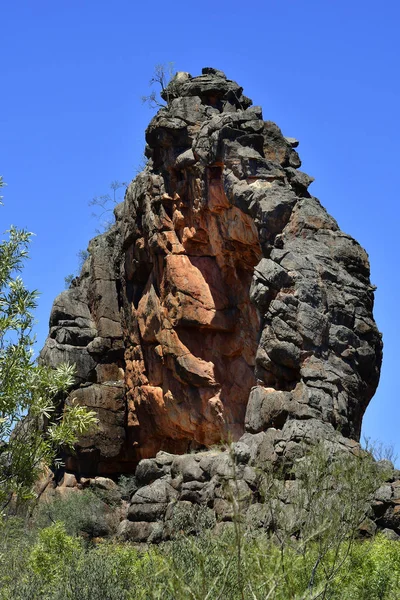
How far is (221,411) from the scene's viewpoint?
118 ft

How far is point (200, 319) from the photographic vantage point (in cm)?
3638

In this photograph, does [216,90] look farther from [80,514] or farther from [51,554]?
[51,554]

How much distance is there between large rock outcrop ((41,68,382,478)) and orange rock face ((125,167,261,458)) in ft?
0.19

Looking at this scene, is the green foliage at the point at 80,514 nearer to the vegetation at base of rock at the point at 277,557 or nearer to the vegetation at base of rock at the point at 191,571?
the vegetation at base of rock at the point at 277,557

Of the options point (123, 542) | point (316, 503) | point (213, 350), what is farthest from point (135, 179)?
point (316, 503)

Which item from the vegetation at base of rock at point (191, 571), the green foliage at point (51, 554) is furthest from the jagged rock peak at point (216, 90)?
the vegetation at base of rock at point (191, 571)

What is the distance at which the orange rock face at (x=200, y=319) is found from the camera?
34991mm

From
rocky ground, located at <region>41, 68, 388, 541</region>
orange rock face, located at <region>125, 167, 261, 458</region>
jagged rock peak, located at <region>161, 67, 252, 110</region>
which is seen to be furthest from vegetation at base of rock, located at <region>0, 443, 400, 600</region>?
jagged rock peak, located at <region>161, 67, 252, 110</region>

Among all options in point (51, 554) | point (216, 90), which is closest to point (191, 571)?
point (51, 554)

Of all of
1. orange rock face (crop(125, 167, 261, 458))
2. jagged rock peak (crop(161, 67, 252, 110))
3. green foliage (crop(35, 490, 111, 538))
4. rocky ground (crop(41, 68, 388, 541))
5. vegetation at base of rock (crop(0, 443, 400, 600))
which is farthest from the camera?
jagged rock peak (crop(161, 67, 252, 110))

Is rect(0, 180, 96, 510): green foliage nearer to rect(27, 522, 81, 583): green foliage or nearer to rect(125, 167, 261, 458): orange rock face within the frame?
rect(27, 522, 81, 583): green foliage

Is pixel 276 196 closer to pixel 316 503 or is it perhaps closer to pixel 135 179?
pixel 135 179

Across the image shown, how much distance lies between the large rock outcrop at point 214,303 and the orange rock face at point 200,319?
0.06 meters

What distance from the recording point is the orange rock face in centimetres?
3499
